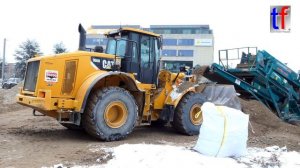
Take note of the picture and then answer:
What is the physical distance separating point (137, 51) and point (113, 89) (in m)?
1.47

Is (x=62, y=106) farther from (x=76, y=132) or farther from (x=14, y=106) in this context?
(x=14, y=106)

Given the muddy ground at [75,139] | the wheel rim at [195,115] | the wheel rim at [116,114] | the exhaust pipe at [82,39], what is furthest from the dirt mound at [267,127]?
the exhaust pipe at [82,39]

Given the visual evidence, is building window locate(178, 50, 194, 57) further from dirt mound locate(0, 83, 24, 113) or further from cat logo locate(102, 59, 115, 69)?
cat logo locate(102, 59, 115, 69)

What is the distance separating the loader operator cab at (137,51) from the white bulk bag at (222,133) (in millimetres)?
2917

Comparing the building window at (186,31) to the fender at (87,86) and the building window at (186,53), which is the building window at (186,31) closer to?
the building window at (186,53)

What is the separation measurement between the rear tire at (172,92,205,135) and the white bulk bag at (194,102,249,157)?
2.87 m

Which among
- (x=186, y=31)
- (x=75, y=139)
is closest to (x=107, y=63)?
(x=75, y=139)

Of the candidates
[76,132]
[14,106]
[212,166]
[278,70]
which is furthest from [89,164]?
[14,106]

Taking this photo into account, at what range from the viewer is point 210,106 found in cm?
739

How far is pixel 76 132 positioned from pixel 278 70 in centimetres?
691

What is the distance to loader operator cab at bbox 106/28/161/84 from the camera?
977 centimetres

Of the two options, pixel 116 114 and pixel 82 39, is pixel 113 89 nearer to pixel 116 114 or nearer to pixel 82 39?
pixel 116 114

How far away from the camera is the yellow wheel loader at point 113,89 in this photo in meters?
8.52

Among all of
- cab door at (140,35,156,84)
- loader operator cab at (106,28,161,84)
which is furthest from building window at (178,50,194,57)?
cab door at (140,35,156,84)
